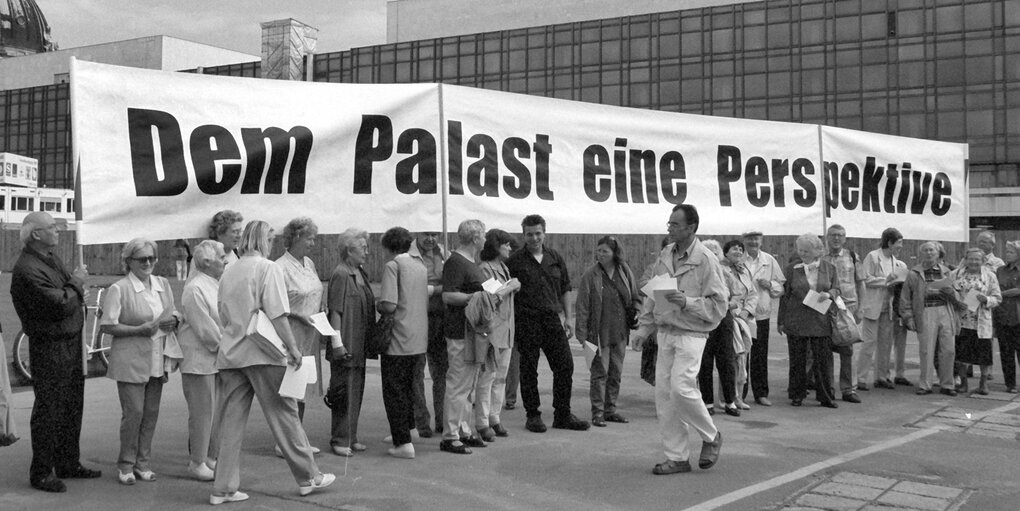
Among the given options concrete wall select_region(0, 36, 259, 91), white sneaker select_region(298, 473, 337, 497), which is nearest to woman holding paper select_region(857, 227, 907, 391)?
white sneaker select_region(298, 473, 337, 497)

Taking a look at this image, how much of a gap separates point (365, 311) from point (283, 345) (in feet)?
5.56

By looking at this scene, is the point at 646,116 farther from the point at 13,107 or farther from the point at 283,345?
the point at 13,107

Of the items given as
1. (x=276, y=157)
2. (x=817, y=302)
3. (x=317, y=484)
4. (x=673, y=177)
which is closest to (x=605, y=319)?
(x=673, y=177)

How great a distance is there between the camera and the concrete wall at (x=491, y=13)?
61.8 metres

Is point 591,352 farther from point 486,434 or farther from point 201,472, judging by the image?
point 201,472

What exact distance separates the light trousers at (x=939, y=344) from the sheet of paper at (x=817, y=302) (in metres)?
1.76

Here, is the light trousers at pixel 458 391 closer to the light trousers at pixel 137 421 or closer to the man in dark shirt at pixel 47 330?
the light trousers at pixel 137 421

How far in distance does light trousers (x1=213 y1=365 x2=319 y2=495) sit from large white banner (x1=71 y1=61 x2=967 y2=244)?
4.40 ft

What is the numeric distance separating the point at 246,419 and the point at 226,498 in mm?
508

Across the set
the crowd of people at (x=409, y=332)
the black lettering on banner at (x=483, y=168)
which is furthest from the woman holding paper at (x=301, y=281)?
the black lettering on banner at (x=483, y=168)

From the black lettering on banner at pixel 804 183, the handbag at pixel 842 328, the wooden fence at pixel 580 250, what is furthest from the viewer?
the wooden fence at pixel 580 250

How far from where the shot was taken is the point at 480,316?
24.6ft

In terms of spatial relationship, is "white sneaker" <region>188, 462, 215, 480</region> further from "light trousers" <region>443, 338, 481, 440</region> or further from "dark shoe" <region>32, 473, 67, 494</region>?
"light trousers" <region>443, 338, 481, 440</region>

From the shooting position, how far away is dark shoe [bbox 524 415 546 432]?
8398 millimetres
